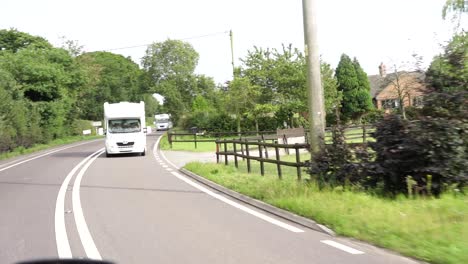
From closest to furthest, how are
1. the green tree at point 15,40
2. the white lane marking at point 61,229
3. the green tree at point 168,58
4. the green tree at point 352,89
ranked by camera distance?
the white lane marking at point 61,229, the green tree at point 352,89, the green tree at point 15,40, the green tree at point 168,58

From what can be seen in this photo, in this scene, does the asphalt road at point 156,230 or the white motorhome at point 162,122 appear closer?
the asphalt road at point 156,230

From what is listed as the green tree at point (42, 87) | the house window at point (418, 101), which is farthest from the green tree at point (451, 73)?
the green tree at point (42, 87)

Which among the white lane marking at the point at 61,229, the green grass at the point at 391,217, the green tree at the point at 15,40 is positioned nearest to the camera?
the green grass at the point at 391,217

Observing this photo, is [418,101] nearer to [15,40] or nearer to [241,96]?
[241,96]

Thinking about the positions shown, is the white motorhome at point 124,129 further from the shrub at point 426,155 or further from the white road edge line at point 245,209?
the shrub at point 426,155

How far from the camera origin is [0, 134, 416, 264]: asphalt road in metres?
6.29

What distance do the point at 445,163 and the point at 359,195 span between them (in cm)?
148

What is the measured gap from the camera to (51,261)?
2.73 m

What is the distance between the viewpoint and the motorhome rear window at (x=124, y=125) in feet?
91.0

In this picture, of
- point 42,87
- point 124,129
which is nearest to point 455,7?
point 124,129

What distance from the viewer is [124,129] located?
1095 inches

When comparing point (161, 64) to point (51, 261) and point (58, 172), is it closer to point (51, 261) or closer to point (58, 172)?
point (58, 172)

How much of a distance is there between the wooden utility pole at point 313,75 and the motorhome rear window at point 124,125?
18151 millimetres

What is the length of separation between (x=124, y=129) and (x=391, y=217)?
2218 centimetres
